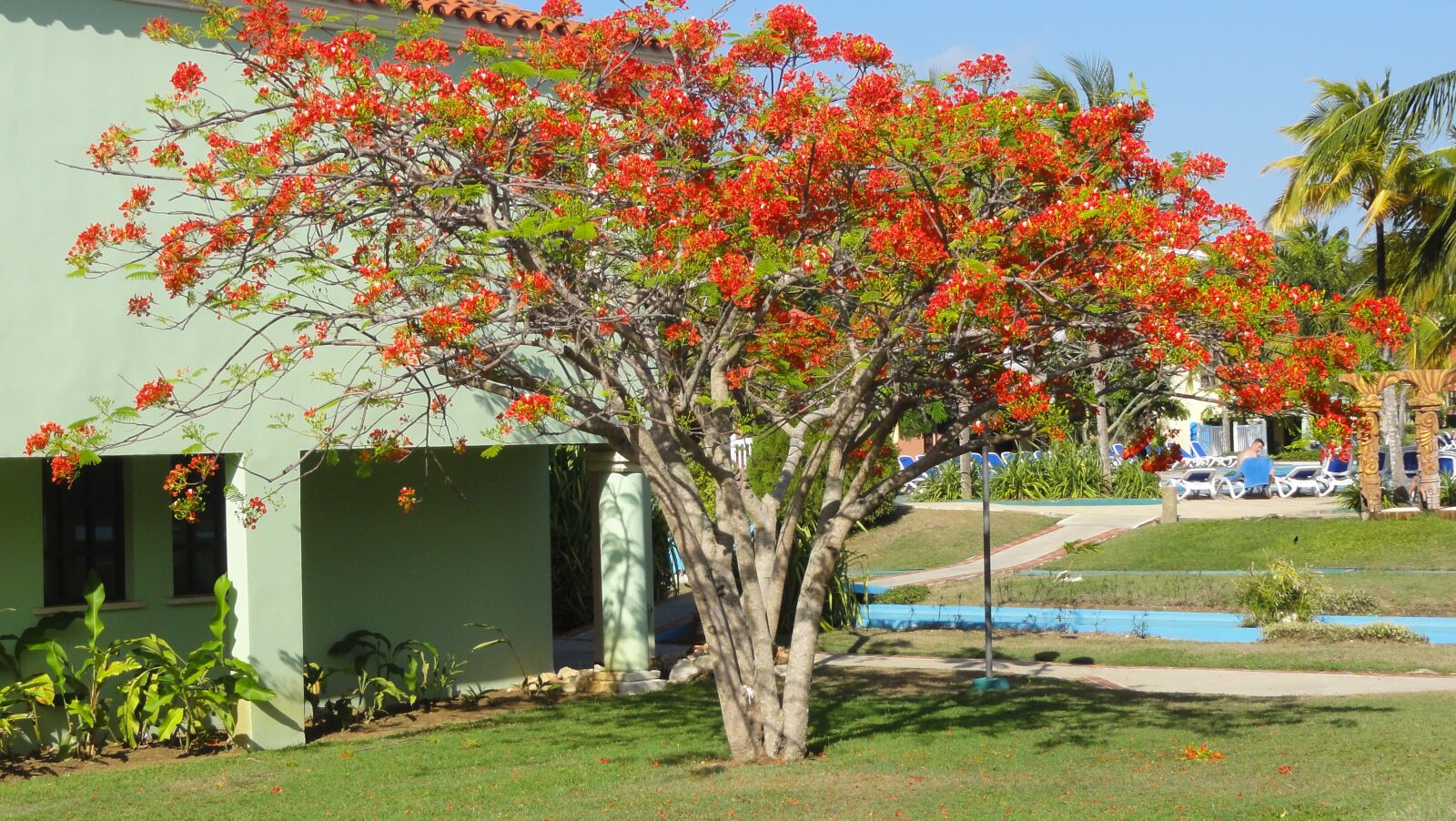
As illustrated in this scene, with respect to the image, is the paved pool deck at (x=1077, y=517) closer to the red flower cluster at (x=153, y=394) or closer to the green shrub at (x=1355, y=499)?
the green shrub at (x=1355, y=499)

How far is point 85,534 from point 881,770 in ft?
22.4

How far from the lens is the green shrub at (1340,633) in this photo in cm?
1569

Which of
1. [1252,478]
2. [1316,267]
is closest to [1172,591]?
[1252,478]

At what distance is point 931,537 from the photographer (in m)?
28.4

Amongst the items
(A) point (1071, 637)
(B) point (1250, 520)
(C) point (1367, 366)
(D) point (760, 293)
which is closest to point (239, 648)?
(D) point (760, 293)

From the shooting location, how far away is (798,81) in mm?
10055

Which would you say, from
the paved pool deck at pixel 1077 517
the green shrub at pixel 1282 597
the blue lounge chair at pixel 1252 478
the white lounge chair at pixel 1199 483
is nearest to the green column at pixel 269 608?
the green shrub at pixel 1282 597

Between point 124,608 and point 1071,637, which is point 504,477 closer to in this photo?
point 124,608

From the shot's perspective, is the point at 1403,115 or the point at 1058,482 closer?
the point at 1403,115

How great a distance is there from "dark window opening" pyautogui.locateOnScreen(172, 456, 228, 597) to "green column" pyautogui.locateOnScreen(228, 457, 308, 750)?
0.96 metres

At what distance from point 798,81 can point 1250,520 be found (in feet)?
62.8

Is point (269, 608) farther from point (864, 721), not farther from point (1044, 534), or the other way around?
point (1044, 534)

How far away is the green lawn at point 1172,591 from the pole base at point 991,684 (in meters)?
6.62

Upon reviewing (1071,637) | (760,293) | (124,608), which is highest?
(760,293)
